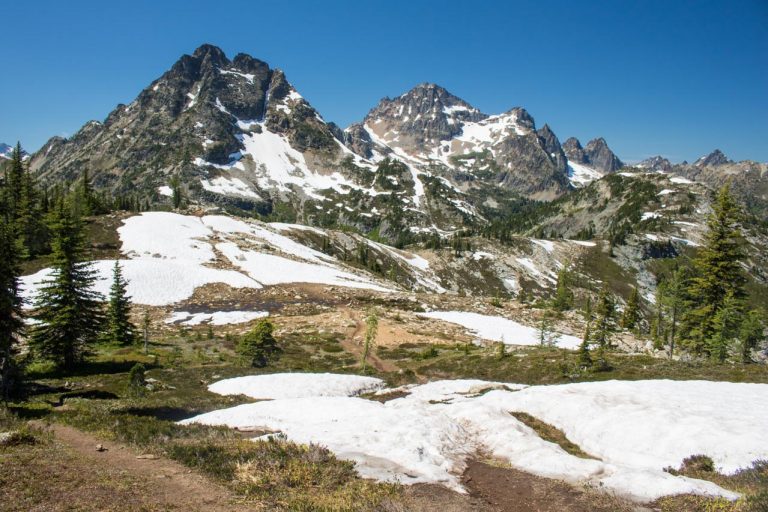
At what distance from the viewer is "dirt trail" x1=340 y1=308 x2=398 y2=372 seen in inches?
1587

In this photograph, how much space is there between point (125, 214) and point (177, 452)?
100 m

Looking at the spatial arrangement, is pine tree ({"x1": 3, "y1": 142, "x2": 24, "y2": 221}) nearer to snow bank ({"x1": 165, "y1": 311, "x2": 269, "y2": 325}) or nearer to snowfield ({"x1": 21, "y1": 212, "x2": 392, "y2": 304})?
snowfield ({"x1": 21, "y1": 212, "x2": 392, "y2": 304})

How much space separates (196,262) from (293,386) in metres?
58.0

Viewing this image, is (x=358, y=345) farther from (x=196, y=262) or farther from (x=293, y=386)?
(x=196, y=262)

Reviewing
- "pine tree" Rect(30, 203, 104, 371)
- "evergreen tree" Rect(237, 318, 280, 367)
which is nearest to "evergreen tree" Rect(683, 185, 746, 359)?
"evergreen tree" Rect(237, 318, 280, 367)

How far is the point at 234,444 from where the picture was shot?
536 inches

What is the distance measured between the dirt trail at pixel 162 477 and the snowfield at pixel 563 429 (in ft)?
13.7

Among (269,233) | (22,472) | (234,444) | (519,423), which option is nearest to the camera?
(22,472)

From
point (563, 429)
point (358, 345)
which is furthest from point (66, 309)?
→ point (563, 429)

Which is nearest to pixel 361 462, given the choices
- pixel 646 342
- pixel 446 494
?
pixel 446 494

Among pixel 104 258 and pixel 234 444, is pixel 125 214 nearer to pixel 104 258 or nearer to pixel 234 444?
pixel 104 258

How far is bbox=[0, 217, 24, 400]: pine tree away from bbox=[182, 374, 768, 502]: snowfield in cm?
979

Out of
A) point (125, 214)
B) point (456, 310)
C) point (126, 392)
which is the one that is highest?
point (125, 214)

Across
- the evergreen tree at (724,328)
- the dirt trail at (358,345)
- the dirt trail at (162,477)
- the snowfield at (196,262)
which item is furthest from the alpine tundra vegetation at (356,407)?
the snowfield at (196,262)
